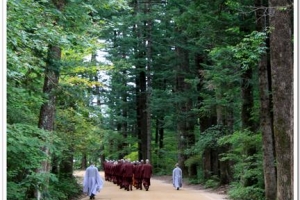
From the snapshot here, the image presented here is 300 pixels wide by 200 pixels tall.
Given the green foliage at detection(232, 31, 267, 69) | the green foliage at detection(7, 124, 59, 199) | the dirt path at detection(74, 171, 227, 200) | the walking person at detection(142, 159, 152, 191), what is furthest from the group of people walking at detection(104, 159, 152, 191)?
the green foliage at detection(7, 124, 59, 199)

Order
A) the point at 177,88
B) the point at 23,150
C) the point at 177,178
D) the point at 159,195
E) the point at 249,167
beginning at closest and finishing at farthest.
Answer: the point at 23,150 → the point at 249,167 → the point at 159,195 → the point at 177,178 → the point at 177,88

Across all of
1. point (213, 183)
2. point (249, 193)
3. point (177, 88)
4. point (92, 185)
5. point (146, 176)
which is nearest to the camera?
point (249, 193)

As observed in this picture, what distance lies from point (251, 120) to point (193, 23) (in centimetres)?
393

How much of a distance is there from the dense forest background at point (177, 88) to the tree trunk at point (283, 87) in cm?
2

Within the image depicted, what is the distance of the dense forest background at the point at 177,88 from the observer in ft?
28.1

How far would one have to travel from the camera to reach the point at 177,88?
1204 inches

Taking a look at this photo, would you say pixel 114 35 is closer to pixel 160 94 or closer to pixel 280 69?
pixel 160 94

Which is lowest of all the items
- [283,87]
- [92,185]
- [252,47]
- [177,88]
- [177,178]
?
[177,178]

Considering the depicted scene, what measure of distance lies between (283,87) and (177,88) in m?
19.8

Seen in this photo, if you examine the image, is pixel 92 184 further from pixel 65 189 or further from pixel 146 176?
pixel 146 176

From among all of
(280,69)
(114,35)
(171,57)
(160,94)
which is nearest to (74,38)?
(280,69)

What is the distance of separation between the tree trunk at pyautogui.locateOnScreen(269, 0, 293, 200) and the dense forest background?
22mm

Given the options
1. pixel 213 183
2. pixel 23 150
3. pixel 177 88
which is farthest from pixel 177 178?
pixel 23 150
